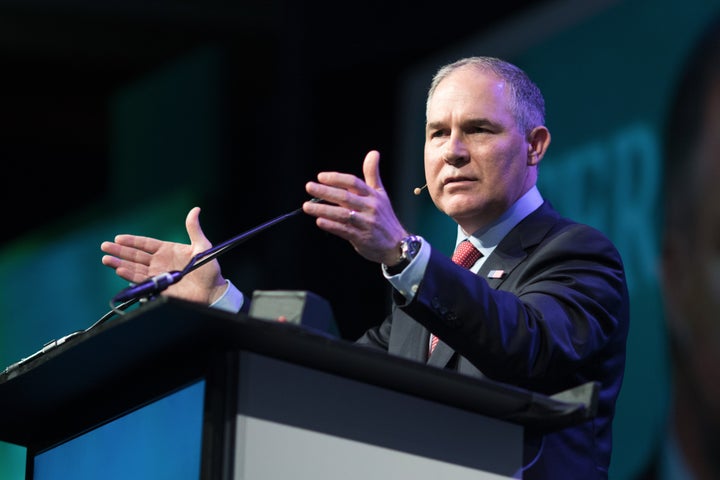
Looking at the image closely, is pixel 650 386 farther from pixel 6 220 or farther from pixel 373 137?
pixel 6 220

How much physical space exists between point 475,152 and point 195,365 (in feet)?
3.44

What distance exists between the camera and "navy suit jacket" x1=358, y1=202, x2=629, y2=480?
1.73 metres

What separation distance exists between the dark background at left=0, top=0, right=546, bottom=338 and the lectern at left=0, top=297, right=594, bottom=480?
277cm

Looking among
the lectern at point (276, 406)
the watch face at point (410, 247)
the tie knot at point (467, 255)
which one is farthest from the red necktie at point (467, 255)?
the lectern at point (276, 406)

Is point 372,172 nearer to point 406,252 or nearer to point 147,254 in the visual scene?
point 406,252

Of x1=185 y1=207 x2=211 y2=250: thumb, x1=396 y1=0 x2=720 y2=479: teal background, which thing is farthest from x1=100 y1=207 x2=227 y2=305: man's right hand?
x1=396 y1=0 x2=720 y2=479: teal background

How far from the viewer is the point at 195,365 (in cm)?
145

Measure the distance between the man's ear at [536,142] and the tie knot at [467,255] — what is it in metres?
0.26

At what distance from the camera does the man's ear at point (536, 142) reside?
2443 mm

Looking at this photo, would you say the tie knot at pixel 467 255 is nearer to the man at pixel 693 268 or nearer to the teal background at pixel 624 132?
the man at pixel 693 268

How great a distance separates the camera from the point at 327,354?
4.62 ft

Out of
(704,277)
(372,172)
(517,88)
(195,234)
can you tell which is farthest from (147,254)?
(704,277)

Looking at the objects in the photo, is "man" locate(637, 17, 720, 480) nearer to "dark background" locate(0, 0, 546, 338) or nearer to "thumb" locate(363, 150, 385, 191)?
"dark background" locate(0, 0, 546, 338)

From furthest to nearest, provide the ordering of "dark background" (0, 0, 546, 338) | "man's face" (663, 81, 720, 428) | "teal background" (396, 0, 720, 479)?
"dark background" (0, 0, 546, 338) < "teal background" (396, 0, 720, 479) < "man's face" (663, 81, 720, 428)
